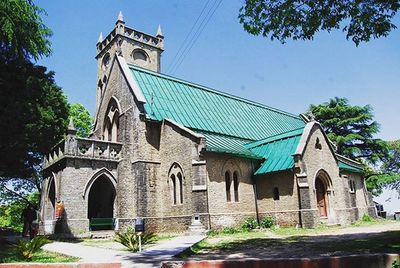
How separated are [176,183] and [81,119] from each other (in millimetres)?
26432

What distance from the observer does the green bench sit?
2174cm

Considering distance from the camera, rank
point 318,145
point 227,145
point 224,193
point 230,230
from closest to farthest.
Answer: point 230,230, point 224,193, point 227,145, point 318,145

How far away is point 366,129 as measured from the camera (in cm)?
3891

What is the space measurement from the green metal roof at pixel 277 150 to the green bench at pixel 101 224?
9945mm

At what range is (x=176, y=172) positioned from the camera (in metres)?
22.0

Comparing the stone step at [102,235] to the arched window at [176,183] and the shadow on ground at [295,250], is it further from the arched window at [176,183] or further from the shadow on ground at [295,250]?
the shadow on ground at [295,250]

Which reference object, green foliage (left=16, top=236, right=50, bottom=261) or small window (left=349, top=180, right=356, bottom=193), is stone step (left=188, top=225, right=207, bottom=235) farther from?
small window (left=349, top=180, right=356, bottom=193)

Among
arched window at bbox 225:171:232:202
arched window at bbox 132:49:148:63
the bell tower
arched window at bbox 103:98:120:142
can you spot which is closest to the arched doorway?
A: arched window at bbox 103:98:120:142

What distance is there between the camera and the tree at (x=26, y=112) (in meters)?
21.9

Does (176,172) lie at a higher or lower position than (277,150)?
lower

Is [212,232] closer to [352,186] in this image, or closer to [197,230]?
[197,230]

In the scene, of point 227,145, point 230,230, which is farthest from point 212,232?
point 227,145

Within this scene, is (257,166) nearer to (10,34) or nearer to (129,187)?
(129,187)

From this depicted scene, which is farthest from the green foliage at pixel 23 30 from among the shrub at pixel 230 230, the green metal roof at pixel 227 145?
the shrub at pixel 230 230
